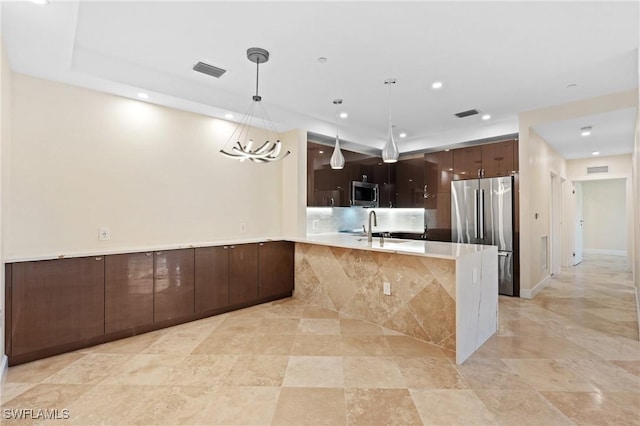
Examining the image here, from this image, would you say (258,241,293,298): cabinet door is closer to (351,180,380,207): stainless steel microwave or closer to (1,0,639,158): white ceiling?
(351,180,380,207): stainless steel microwave

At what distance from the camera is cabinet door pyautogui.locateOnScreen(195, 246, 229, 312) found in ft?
12.7

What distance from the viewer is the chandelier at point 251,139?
9.42 ft

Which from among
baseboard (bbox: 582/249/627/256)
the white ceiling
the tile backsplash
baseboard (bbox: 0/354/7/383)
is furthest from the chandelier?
baseboard (bbox: 582/249/627/256)

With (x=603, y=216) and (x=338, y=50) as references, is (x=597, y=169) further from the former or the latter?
(x=338, y=50)

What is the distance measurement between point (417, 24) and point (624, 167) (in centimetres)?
759

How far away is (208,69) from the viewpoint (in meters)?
3.22

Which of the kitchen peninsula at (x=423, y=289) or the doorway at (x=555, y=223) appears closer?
the kitchen peninsula at (x=423, y=289)

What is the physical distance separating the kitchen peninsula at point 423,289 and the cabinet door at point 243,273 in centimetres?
102

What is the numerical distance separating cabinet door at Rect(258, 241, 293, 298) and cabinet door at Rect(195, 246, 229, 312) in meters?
0.54

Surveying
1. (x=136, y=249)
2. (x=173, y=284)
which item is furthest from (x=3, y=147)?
(x=173, y=284)

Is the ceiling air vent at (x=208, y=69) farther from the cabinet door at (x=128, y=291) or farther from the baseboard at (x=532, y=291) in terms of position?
the baseboard at (x=532, y=291)

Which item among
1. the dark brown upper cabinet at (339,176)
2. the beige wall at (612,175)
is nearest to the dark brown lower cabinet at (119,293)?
the dark brown upper cabinet at (339,176)

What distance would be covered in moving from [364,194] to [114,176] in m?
3.91

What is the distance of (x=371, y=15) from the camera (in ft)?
7.75
